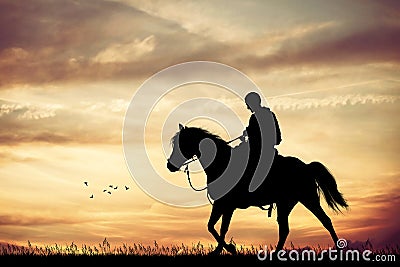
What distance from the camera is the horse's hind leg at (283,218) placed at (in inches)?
614

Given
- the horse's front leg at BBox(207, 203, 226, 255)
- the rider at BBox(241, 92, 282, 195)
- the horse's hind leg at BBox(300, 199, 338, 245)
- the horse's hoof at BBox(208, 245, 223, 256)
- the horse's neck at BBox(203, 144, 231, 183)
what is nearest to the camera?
the horse's hoof at BBox(208, 245, 223, 256)

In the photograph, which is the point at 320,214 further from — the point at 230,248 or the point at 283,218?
the point at 230,248

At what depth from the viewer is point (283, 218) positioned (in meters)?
15.8

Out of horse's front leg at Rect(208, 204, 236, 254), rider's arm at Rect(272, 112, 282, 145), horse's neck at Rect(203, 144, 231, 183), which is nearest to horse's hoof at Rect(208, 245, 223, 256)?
horse's front leg at Rect(208, 204, 236, 254)

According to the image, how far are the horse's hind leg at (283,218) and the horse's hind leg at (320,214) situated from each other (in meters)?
0.37

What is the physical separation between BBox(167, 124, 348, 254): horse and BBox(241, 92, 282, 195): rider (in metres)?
0.26

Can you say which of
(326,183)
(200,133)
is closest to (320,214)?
(326,183)

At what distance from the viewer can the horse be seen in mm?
15609

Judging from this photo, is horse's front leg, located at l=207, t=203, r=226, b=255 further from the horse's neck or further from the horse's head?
the horse's head

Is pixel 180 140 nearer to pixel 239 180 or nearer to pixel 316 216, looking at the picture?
pixel 239 180

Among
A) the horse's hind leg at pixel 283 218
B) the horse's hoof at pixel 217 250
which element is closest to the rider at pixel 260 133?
the horse's hind leg at pixel 283 218

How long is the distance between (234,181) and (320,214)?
89.2 inches

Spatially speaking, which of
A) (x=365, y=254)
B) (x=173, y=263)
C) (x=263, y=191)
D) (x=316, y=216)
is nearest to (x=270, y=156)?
(x=263, y=191)

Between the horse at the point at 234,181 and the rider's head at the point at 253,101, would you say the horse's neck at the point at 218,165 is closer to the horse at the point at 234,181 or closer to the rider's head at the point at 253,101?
the horse at the point at 234,181
